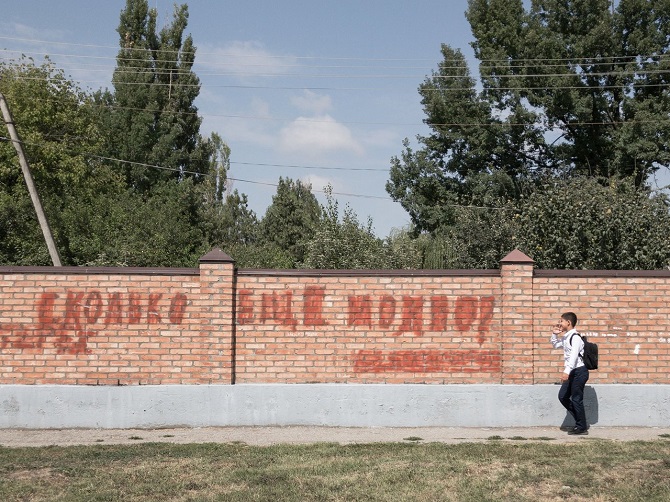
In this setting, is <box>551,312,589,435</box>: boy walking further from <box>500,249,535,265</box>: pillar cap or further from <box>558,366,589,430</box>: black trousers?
<box>500,249,535,265</box>: pillar cap

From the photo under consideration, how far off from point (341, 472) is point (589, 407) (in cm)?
461

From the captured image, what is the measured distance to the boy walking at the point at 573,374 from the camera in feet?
33.4

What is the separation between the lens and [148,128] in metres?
37.7

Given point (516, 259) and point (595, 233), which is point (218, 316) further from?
point (595, 233)

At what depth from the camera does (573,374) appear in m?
10.3

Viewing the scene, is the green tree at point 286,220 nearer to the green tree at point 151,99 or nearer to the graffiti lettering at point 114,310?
the green tree at point 151,99

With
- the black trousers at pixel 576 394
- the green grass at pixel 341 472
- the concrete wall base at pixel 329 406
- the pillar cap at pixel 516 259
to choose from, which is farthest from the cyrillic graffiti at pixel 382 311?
the green grass at pixel 341 472

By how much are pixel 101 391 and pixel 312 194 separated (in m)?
33.3

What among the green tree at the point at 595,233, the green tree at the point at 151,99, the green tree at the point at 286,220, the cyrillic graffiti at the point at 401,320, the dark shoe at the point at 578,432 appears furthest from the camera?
the green tree at the point at 286,220

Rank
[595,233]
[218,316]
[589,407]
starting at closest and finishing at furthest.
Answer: [218,316]
[589,407]
[595,233]

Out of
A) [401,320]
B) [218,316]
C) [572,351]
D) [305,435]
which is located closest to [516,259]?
[572,351]

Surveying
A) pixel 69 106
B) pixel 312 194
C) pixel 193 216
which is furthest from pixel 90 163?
pixel 312 194

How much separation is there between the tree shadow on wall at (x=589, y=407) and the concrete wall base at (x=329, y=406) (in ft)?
0.05

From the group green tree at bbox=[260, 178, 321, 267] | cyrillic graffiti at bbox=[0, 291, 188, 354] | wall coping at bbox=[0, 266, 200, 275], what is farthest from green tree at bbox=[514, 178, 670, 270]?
green tree at bbox=[260, 178, 321, 267]
